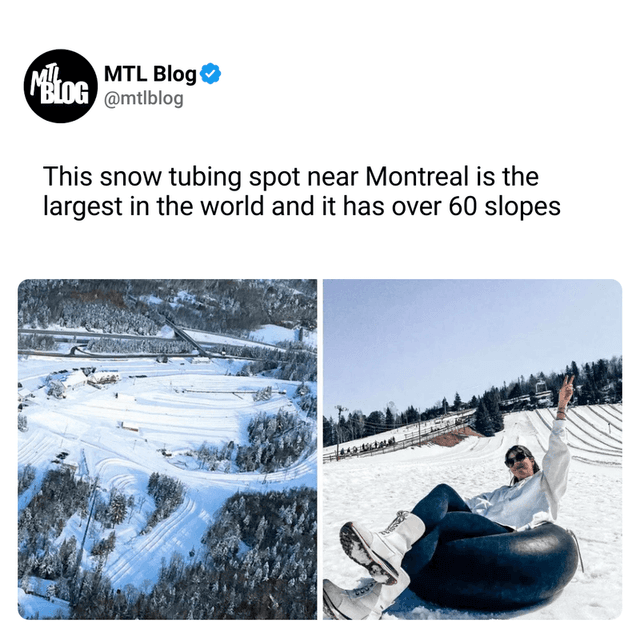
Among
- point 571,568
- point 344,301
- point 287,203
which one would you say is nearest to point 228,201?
point 287,203

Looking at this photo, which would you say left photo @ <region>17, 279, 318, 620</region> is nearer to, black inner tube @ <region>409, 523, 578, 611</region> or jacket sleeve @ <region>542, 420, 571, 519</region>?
black inner tube @ <region>409, 523, 578, 611</region>

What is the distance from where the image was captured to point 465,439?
19.4 feet

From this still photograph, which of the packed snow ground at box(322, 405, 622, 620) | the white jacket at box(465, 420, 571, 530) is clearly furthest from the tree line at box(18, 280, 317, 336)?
the white jacket at box(465, 420, 571, 530)

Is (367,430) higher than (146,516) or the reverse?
higher

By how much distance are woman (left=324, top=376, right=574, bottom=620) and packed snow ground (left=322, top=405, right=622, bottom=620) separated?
0.05 m

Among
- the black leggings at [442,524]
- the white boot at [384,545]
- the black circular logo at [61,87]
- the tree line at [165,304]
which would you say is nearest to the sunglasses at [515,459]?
the black leggings at [442,524]

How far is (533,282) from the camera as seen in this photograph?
5.95 meters

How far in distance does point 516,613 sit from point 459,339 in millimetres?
1823

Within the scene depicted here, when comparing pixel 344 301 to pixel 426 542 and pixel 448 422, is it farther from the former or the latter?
pixel 426 542

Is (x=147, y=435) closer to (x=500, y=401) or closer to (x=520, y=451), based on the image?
(x=500, y=401)

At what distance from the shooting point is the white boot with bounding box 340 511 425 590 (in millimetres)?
5738

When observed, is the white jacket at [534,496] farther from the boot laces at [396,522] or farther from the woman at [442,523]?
the boot laces at [396,522]

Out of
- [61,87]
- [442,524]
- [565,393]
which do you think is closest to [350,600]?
[442,524]

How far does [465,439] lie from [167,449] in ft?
6.57
